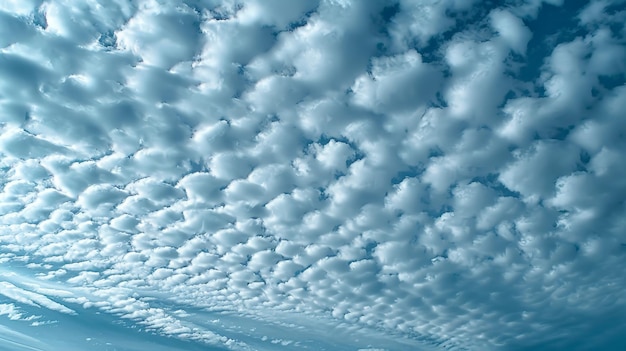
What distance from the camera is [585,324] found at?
896 inches

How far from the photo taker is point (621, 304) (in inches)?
810

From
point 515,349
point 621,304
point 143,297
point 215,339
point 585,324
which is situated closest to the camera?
point 621,304

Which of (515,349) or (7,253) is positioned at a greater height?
(7,253)

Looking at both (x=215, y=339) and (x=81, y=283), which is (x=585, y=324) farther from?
(x=81, y=283)

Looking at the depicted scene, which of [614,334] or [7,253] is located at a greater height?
[7,253]

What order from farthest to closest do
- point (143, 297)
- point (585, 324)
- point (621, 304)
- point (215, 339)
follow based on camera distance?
point (215, 339)
point (143, 297)
point (585, 324)
point (621, 304)

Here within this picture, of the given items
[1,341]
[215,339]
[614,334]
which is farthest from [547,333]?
[1,341]

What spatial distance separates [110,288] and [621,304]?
96.0ft

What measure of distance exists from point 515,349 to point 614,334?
5884 millimetres

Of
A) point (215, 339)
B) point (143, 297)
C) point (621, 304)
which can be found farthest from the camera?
point (215, 339)

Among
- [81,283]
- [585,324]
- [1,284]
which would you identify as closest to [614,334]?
[585,324]

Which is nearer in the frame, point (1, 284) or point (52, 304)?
point (1, 284)

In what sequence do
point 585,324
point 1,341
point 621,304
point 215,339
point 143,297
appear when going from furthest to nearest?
point 1,341
point 215,339
point 143,297
point 585,324
point 621,304

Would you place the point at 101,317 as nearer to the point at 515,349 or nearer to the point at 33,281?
the point at 33,281
